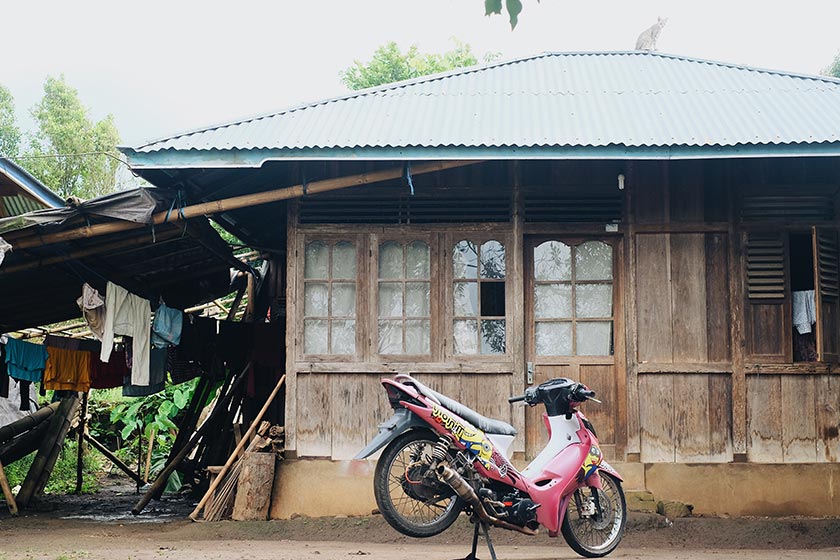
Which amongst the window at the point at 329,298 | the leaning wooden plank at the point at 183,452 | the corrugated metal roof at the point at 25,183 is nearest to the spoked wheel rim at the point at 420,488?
the window at the point at 329,298

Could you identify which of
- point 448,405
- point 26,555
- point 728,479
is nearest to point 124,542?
point 26,555

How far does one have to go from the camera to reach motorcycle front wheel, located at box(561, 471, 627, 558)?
6766 millimetres

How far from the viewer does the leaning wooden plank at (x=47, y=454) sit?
11.3 meters

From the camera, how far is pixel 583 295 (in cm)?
895

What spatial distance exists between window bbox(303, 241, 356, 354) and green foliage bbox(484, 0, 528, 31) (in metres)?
5.27

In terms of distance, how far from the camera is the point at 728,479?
8.60 meters

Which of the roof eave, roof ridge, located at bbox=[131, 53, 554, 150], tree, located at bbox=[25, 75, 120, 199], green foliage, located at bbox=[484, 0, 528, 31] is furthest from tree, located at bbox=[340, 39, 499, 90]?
green foliage, located at bbox=[484, 0, 528, 31]

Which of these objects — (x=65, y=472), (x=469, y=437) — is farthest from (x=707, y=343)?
(x=65, y=472)

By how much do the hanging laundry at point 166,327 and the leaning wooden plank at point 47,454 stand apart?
6.94 ft

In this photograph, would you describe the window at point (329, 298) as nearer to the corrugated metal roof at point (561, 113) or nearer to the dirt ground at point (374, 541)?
the corrugated metal roof at point (561, 113)

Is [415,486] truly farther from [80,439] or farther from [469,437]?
[80,439]

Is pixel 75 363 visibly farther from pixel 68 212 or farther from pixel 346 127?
pixel 346 127

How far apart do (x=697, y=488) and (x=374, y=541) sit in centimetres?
301

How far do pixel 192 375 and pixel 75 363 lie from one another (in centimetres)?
159
